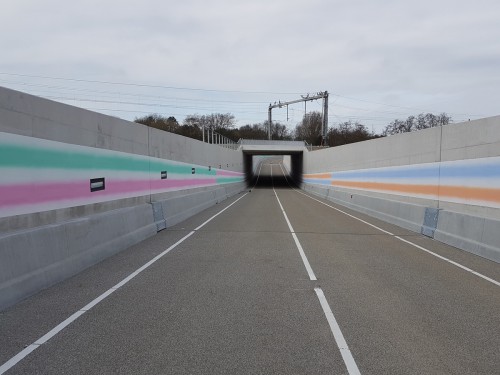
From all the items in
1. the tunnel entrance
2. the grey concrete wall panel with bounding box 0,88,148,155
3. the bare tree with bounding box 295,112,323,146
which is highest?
the bare tree with bounding box 295,112,323,146

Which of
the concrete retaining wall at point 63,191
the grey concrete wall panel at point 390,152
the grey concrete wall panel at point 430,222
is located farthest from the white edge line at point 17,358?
the grey concrete wall panel at point 390,152

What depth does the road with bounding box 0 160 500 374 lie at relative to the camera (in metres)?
4.06

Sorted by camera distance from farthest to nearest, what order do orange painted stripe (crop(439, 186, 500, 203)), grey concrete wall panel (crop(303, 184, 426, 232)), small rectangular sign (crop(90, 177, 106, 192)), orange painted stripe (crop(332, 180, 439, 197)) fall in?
1. orange painted stripe (crop(332, 180, 439, 197))
2. grey concrete wall panel (crop(303, 184, 426, 232))
3. orange painted stripe (crop(439, 186, 500, 203))
4. small rectangular sign (crop(90, 177, 106, 192))

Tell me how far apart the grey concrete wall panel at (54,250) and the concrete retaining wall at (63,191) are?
1cm

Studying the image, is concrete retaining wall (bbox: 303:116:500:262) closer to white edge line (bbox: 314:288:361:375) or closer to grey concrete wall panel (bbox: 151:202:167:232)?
white edge line (bbox: 314:288:361:375)

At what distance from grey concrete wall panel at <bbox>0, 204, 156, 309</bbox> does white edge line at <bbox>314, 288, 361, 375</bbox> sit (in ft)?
13.8

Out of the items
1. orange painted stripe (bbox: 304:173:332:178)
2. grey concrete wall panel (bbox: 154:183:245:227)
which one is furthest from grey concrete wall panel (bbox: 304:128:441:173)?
grey concrete wall panel (bbox: 154:183:245:227)

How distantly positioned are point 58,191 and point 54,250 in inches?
68.1

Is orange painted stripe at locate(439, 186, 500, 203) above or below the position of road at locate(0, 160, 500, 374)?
above

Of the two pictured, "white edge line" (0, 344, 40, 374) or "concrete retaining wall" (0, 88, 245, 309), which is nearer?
"white edge line" (0, 344, 40, 374)

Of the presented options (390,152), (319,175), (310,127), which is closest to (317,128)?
(310,127)

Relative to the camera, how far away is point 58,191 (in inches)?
326

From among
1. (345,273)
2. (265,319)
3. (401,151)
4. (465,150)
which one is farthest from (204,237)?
(401,151)

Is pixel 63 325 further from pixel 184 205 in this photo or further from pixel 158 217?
pixel 184 205
